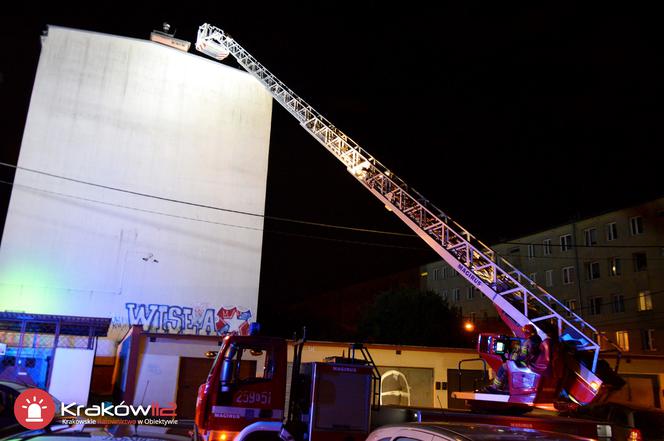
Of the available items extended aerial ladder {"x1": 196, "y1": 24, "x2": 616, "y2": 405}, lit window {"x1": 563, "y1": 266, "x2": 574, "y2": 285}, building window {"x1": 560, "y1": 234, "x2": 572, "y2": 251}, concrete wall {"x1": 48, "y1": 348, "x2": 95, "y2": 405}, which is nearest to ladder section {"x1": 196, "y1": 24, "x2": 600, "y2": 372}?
extended aerial ladder {"x1": 196, "y1": 24, "x2": 616, "y2": 405}

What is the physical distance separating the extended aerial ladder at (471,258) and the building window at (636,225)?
75.3 feet

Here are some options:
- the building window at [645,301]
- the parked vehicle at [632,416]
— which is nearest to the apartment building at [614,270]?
the building window at [645,301]

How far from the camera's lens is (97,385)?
21.0 m

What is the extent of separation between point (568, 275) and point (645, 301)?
6.30 meters

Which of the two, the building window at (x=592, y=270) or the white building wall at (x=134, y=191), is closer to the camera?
the white building wall at (x=134, y=191)

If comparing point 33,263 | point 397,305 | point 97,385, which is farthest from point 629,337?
point 33,263

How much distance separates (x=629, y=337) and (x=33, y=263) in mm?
34592

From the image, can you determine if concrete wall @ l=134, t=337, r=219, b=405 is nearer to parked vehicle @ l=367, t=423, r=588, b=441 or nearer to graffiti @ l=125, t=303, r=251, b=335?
graffiti @ l=125, t=303, r=251, b=335

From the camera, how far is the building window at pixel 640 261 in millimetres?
34787

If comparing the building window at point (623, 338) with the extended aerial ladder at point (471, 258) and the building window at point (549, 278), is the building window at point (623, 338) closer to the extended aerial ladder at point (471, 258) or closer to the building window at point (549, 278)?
the building window at point (549, 278)

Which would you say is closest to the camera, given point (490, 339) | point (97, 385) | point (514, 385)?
Result: point (514, 385)

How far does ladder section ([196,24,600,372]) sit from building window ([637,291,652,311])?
21006mm

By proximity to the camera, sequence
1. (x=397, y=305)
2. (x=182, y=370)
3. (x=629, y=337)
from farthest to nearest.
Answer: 1. (x=397, y=305)
2. (x=629, y=337)
3. (x=182, y=370)

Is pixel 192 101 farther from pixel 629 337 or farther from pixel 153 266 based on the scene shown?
pixel 629 337
